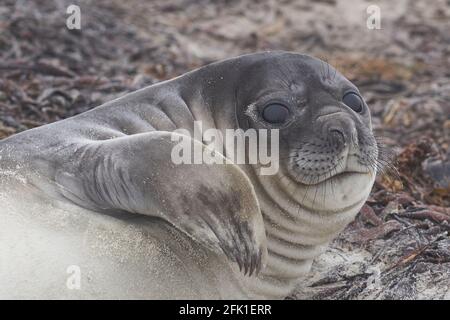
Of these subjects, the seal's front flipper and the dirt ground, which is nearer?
the seal's front flipper

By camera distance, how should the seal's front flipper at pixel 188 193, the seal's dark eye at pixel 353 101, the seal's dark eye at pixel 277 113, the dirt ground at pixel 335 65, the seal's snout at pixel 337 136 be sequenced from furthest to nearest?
the dirt ground at pixel 335 65, the seal's dark eye at pixel 353 101, the seal's dark eye at pixel 277 113, the seal's snout at pixel 337 136, the seal's front flipper at pixel 188 193

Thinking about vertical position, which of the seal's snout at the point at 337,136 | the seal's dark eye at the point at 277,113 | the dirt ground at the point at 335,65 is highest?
the seal's dark eye at the point at 277,113

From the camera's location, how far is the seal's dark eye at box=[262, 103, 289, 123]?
3.94 meters

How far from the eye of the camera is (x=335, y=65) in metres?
8.20

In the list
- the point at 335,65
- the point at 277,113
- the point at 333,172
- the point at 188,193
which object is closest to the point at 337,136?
the point at 333,172

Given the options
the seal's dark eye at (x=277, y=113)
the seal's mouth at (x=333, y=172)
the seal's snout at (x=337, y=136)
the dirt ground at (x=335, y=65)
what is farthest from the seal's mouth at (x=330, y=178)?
the dirt ground at (x=335, y=65)

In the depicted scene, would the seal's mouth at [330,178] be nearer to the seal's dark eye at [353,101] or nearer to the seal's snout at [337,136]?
the seal's snout at [337,136]

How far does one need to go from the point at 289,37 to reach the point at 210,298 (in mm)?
7111

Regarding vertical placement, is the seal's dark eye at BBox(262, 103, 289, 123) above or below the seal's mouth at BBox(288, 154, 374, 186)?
above

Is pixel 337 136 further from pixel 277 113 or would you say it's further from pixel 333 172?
pixel 277 113

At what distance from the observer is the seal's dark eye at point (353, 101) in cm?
405

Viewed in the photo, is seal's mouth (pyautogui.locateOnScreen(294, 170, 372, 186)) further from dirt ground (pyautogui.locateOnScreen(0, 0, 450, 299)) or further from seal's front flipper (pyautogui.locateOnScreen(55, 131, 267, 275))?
dirt ground (pyautogui.locateOnScreen(0, 0, 450, 299))

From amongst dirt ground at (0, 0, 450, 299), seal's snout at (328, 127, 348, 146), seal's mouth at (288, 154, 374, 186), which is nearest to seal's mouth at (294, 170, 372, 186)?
seal's mouth at (288, 154, 374, 186)
